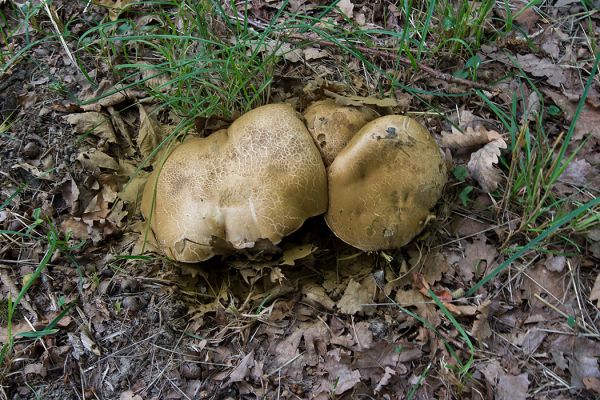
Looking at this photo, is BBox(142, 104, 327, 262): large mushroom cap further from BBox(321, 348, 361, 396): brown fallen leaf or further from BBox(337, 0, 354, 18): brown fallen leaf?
BBox(337, 0, 354, 18): brown fallen leaf

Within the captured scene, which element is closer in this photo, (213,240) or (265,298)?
(213,240)

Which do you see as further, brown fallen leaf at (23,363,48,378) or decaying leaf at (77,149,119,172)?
decaying leaf at (77,149,119,172)

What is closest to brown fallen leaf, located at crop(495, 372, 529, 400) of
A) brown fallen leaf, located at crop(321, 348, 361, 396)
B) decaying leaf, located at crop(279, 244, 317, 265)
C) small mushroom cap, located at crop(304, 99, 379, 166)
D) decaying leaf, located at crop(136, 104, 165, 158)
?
brown fallen leaf, located at crop(321, 348, 361, 396)

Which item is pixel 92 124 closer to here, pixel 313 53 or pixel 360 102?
pixel 313 53

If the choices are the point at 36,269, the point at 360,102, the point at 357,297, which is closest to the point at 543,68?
the point at 360,102

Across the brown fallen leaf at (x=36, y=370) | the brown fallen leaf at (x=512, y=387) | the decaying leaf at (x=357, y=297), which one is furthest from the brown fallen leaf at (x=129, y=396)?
the brown fallen leaf at (x=512, y=387)

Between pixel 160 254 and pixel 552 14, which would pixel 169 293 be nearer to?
pixel 160 254

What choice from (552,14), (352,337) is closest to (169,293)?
(352,337)
